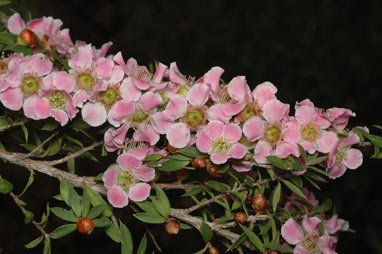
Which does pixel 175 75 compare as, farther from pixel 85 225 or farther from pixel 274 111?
pixel 85 225

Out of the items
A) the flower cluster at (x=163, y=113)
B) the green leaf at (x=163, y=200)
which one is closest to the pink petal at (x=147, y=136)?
the flower cluster at (x=163, y=113)

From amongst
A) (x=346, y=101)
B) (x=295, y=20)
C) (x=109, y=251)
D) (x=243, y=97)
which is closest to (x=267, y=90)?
(x=243, y=97)

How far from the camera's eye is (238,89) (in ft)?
3.49

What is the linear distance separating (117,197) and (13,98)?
1.00 feet

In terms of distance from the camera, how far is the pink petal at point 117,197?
3.45ft

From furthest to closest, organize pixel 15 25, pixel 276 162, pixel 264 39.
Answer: pixel 264 39 < pixel 15 25 < pixel 276 162

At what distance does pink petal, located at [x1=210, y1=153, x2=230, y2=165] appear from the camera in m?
1.00

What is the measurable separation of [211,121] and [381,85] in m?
2.81

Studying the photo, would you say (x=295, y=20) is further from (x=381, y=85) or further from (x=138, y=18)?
(x=138, y=18)

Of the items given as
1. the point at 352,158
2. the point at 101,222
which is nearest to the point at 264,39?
the point at 352,158

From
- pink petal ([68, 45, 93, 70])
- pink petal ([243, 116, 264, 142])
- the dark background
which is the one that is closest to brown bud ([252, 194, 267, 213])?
pink petal ([243, 116, 264, 142])

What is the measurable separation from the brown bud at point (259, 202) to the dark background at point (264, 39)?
7.56 ft

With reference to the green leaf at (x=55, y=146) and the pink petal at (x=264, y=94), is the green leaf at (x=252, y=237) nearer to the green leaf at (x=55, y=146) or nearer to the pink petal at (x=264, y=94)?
the pink petal at (x=264, y=94)

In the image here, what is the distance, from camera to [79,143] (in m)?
1.16
